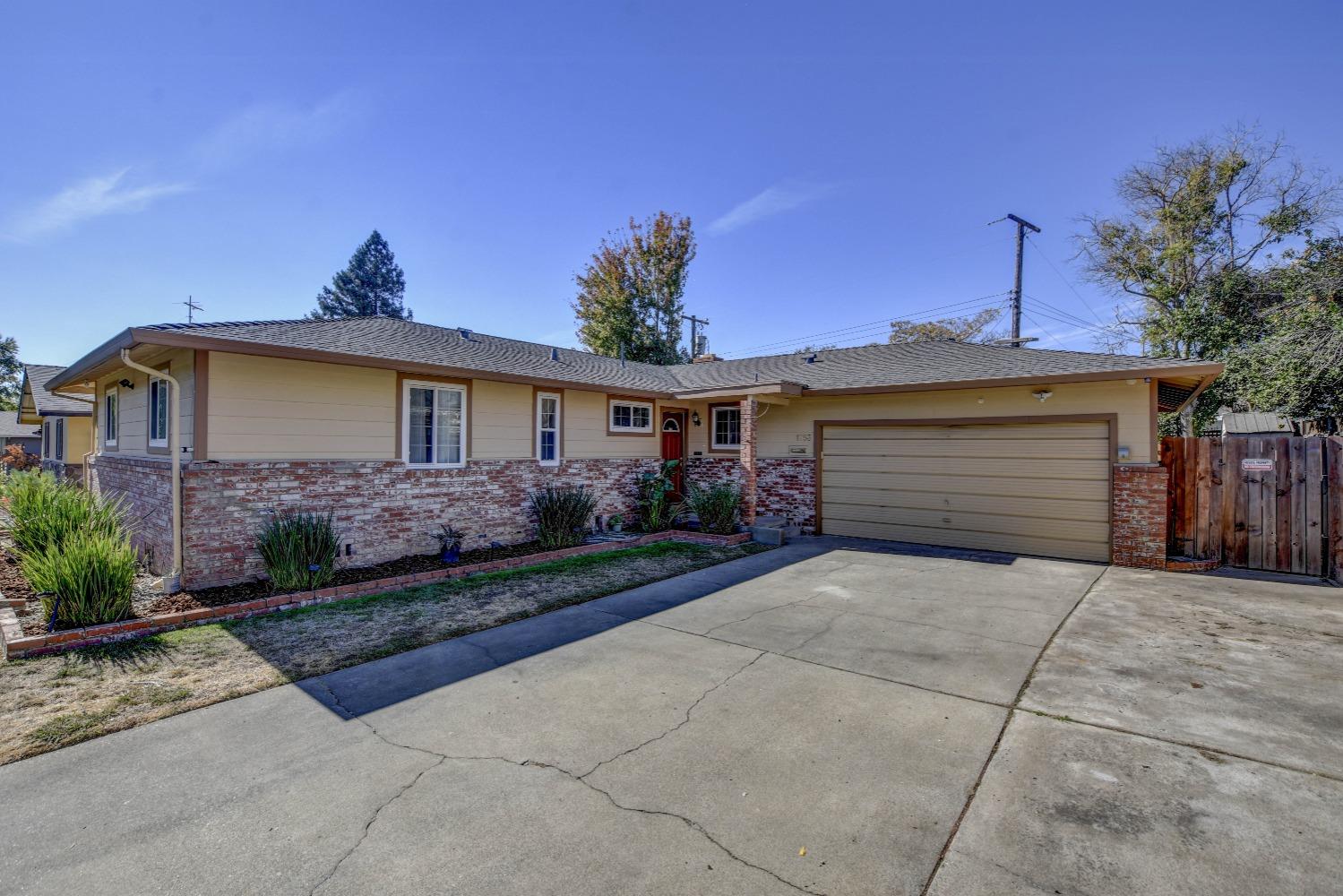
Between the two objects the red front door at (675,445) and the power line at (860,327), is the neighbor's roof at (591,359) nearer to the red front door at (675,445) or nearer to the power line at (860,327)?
the red front door at (675,445)

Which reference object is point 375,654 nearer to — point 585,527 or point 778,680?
point 778,680

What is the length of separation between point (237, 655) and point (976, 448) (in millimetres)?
10752

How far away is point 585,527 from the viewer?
1070 cm

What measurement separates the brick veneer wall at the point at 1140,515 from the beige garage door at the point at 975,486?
20cm

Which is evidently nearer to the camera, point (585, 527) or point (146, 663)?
point (146, 663)

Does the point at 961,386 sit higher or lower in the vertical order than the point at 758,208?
lower

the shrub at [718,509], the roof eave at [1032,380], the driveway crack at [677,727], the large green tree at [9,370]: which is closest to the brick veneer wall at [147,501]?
the driveway crack at [677,727]

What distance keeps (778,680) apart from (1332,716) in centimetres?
360

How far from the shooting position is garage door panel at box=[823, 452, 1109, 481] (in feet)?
30.1

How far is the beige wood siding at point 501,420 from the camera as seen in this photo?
939 centimetres

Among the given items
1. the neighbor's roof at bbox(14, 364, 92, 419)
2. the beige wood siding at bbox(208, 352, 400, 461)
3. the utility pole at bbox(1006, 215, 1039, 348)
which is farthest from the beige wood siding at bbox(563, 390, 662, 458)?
the neighbor's roof at bbox(14, 364, 92, 419)

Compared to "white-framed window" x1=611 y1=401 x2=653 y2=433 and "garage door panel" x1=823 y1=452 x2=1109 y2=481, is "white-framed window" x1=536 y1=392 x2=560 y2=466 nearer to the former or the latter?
"white-framed window" x1=611 y1=401 x2=653 y2=433

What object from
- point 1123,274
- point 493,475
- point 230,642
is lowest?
point 230,642

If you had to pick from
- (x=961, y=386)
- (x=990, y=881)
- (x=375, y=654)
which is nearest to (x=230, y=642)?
(x=375, y=654)
